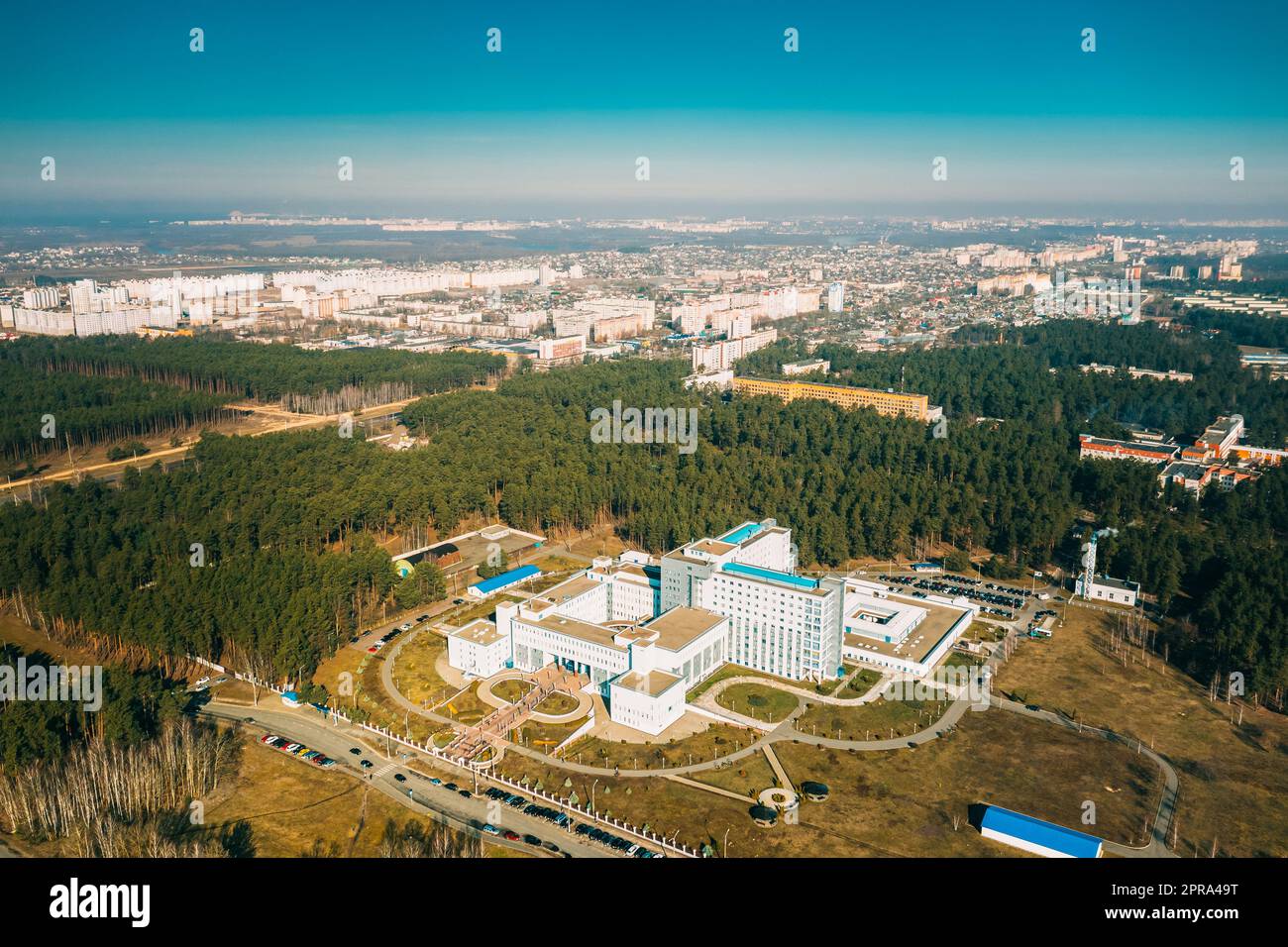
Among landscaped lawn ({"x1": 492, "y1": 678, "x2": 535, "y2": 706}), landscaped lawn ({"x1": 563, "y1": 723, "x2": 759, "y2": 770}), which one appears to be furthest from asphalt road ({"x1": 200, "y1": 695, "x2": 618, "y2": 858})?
landscaped lawn ({"x1": 492, "y1": 678, "x2": 535, "y2": 706})

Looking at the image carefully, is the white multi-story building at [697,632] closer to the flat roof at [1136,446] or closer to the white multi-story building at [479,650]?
the white multi-story building at [479,650]

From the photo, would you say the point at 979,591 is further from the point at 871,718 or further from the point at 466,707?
the point at 466,707

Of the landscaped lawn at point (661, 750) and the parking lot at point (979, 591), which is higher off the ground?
the parking lot at point (979, 591)

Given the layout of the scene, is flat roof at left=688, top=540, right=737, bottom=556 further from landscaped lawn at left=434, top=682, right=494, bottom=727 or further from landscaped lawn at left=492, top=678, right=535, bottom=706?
landscaped lawn at left=434, top=682, right=494, bottom=727

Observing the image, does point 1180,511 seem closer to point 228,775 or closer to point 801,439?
point 801,439

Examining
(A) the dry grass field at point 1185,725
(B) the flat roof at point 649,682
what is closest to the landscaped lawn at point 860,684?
(A) the dry grass field at point 1185,725

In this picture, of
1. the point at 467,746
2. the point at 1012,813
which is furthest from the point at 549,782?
the point at 1012,813
